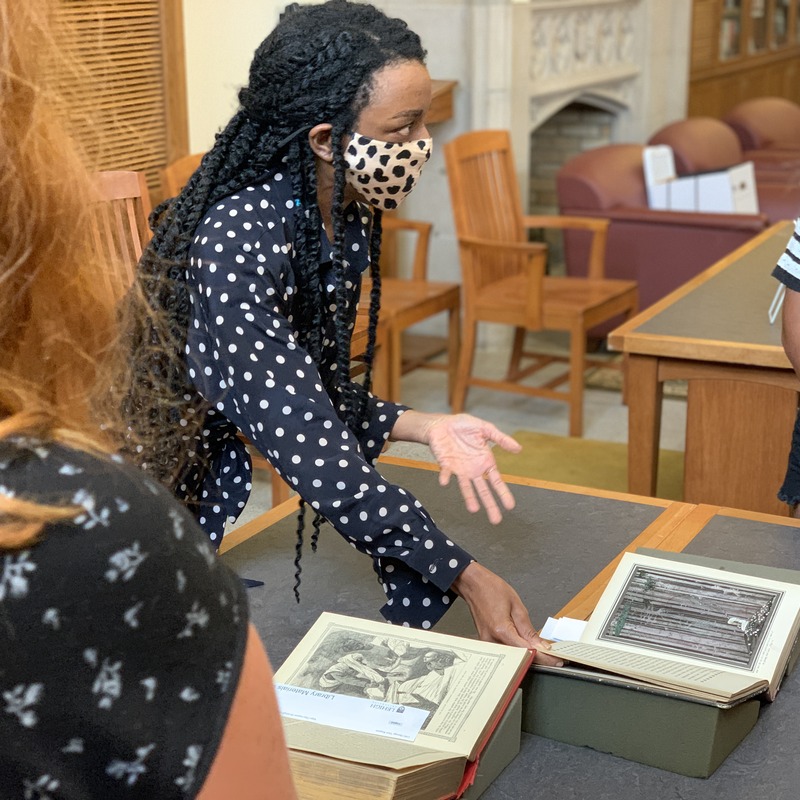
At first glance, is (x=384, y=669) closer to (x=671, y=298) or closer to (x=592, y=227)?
(x=671, y=298)

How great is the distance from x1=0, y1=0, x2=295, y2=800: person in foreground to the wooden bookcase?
7.50 meters

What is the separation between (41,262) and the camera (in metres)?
0.68

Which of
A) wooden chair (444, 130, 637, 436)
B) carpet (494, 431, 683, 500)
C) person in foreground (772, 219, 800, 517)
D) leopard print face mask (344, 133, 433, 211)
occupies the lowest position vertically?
carpet (494, 431, 683, 500)

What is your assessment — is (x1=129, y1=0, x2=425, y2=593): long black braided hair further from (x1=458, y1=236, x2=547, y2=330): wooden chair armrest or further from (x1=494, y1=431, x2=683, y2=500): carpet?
(x1=458, y1=236, x2=547, y2=330): wooden chair armrest

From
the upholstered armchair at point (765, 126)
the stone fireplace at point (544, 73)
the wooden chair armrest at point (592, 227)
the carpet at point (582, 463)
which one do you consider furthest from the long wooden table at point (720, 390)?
the upholstered armchair at point (765, 126)

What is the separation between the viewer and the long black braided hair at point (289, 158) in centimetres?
161

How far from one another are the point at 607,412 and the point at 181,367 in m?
3.41

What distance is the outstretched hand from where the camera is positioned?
1.42m

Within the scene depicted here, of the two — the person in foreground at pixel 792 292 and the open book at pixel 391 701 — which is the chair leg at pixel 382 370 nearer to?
the person in foreground at pixel 792 292

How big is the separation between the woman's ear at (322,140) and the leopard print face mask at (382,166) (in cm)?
3

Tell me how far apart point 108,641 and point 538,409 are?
4.38 meters

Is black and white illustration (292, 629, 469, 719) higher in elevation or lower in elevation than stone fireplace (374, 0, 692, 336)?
lower

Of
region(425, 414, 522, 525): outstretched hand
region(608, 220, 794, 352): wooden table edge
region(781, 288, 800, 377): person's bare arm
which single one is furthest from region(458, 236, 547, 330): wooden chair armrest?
region(425, 414, 522, 525): outstretched hand

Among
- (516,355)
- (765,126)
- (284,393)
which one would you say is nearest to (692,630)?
(284,393)
